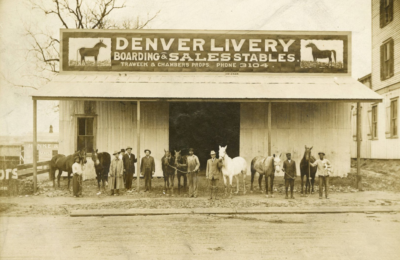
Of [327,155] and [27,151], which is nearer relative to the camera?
[27,151]

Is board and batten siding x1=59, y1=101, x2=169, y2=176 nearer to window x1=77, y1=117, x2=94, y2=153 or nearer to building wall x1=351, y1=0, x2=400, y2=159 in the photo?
window x1=77, y1=117, x2=94, y2=153

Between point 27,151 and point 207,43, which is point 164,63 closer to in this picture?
point 207,43

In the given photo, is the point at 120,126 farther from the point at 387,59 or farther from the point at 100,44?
the point at 387,59

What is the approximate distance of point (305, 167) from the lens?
40.1ft

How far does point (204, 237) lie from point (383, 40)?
10563 mm

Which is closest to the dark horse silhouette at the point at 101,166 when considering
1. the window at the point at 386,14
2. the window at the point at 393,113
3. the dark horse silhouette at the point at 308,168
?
the dark horse silhouette at the point at 308,168

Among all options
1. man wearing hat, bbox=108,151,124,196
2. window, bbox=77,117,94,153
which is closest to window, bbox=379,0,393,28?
man wearing hat, bbox=108,151,124,196

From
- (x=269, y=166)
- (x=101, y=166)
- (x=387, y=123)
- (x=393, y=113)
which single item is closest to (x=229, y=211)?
(x=269, y=166)

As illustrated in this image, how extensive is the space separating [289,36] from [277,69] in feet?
4.71

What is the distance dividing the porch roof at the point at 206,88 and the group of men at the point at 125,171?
6.67 ft

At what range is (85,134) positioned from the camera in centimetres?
1552

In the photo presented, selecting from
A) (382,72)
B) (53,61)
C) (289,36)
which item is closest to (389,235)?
(289,36)

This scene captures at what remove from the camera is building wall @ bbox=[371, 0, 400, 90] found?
11092 millimetres

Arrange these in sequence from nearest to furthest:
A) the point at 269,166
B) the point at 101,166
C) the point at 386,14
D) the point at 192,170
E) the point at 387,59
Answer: the point at 386,14 < the point at 192,170 < the point at 269,166 < the point at 101,166 < the point at 387,59
